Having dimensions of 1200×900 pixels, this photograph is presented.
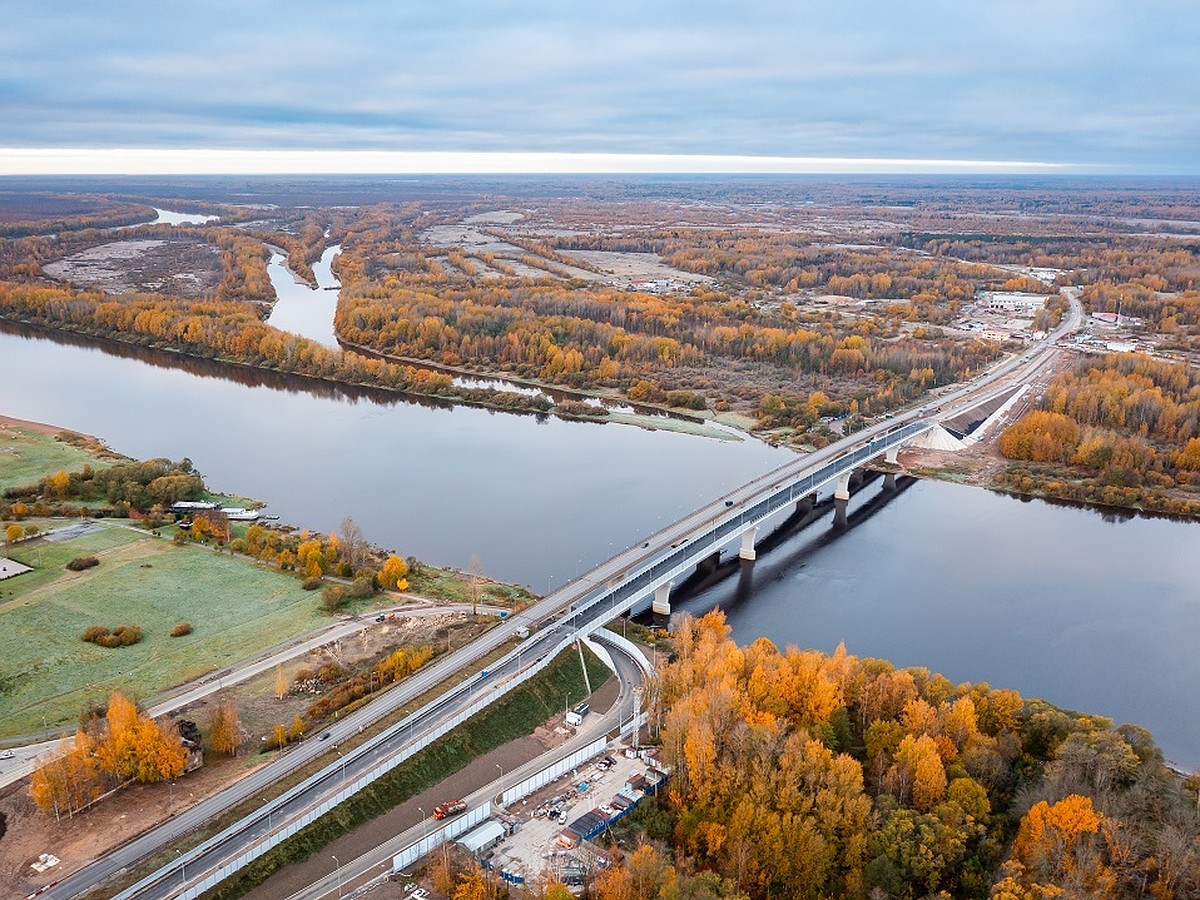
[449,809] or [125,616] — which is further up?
[125,616]

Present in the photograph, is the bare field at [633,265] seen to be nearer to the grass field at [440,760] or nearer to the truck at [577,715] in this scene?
the grass field at [440,760]

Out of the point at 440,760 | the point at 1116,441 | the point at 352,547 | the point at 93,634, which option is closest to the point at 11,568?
the point at 93,634

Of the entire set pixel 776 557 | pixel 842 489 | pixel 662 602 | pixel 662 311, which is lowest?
pixel 776 557

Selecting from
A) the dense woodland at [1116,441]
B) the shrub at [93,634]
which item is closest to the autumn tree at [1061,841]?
the shrub at [93,634]

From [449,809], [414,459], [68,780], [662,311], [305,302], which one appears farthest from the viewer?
[305,302]

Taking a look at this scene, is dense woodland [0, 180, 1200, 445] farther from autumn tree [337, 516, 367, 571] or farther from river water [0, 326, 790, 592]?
autumn tree [337, 516, 367, 571]

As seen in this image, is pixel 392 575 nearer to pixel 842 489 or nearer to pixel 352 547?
pixel 352 547

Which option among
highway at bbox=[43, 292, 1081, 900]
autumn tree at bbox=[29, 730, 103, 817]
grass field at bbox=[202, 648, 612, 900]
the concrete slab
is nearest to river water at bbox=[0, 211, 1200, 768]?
highway at bbox=[43, 292, 1081, 900]
